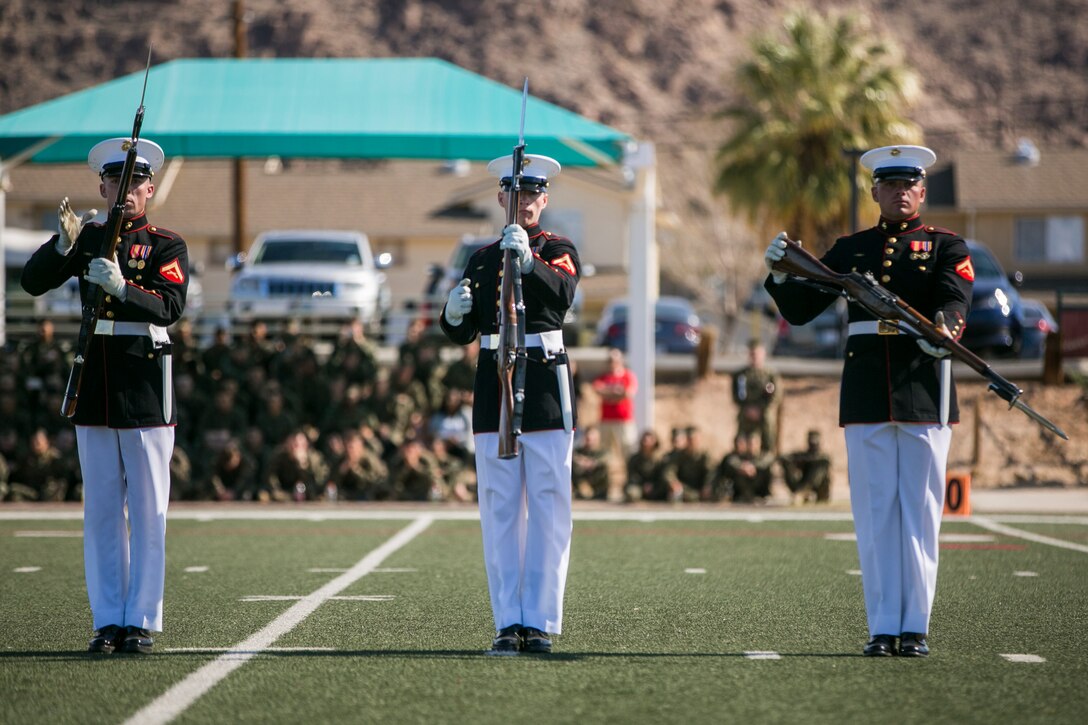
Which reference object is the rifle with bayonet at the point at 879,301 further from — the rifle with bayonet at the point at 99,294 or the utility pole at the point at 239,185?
the utility pole at the point at 239,185

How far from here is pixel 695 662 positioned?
6.45 m

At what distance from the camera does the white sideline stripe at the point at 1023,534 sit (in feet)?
38.1

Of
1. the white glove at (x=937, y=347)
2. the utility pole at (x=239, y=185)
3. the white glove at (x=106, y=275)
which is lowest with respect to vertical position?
the white glove at (x=937, y=347)

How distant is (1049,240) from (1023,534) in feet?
102

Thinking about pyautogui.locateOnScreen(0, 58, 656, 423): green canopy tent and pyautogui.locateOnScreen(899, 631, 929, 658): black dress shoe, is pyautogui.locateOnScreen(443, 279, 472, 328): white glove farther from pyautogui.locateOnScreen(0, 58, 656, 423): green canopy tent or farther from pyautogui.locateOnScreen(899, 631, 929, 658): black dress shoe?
pyautogui.locateOnScreen(0, 58, 656, 423): green canopy tent

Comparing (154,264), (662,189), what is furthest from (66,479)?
(662,189)

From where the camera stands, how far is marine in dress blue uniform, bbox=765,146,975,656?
668 centimetres

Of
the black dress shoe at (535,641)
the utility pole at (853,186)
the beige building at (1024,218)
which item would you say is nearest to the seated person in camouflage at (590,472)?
the utility pole at (853,186)

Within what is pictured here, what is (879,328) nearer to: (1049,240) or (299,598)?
(299,598)

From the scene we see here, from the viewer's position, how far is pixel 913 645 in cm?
658

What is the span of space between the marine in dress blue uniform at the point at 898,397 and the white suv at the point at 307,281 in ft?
46.5

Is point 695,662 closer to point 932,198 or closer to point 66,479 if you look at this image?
point 66,479

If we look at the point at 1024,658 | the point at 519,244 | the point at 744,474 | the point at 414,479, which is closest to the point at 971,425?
the point at 744,474

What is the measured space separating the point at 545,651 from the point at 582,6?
305ft
